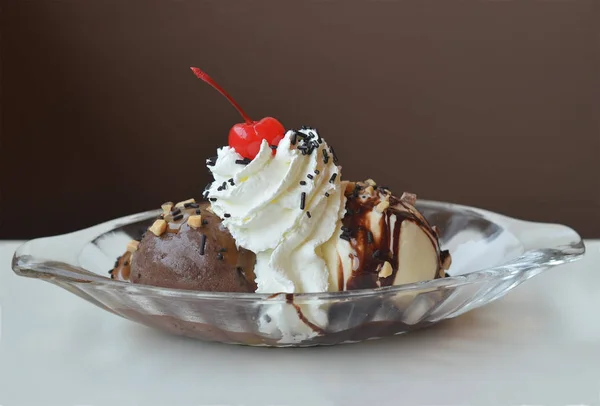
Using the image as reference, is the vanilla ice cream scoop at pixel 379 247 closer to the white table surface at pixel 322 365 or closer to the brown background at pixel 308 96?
the white table surface at pixel 322 365

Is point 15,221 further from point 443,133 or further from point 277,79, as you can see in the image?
point 443,133

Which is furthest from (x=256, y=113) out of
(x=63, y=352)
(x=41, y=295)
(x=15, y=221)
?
(x=63, y=352)

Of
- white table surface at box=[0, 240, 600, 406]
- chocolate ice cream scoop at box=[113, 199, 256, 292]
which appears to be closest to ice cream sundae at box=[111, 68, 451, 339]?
chocolate ice cream scoop at box=[113, 199, 256, 292]

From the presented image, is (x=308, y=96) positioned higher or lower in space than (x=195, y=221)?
higher

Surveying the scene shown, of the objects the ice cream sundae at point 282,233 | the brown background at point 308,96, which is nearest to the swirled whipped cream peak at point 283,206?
the ice cream sundae at point 282,233

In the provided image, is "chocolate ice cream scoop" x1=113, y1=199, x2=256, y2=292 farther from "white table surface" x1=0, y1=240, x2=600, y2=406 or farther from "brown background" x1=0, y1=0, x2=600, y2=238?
"brown background" x1=0, y1=0, x2=600, y2=238

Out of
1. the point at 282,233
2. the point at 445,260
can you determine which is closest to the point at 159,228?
the point at 282,233

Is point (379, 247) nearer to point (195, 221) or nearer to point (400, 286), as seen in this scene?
point (400, 286)
